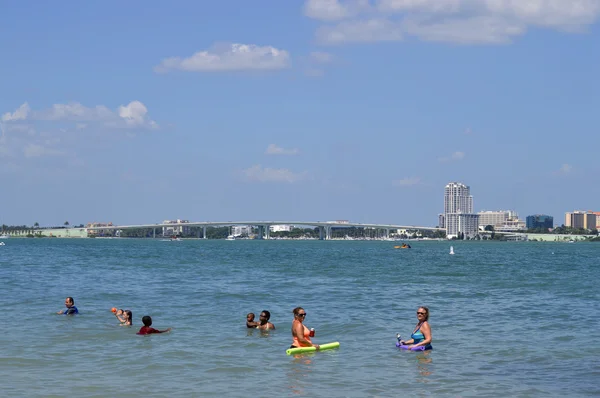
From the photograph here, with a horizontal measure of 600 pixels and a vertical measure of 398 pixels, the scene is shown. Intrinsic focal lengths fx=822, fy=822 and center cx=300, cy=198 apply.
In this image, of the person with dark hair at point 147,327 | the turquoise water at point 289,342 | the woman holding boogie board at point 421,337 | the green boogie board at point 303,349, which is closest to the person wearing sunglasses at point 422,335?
the woman holding boogie board at point 421,337

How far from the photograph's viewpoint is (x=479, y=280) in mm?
49875

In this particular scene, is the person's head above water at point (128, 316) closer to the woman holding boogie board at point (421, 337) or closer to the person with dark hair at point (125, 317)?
the person with dark hair at point (125, 317)

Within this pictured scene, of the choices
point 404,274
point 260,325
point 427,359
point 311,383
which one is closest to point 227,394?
point 311,383

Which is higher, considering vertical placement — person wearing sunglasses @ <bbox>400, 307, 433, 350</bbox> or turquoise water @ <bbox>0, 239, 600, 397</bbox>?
person wearing sunglasses @ <bbox>400, 307, 433, 350</bbox>

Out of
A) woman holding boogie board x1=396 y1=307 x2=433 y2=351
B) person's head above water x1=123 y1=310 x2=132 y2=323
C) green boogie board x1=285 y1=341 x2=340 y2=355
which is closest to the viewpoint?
green boogie board x1=285 y1=341 x2=340 y2=355

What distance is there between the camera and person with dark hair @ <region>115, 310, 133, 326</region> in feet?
81.2

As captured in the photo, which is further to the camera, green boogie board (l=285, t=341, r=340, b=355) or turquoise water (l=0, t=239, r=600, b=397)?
green boogie board (l=285, t=341, r=340, b=355)

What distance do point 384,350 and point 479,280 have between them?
30.5 m

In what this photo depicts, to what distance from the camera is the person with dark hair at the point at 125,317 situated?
81.2 ft

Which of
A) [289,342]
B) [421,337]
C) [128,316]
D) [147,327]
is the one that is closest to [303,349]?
[289,342]

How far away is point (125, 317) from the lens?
25.2m

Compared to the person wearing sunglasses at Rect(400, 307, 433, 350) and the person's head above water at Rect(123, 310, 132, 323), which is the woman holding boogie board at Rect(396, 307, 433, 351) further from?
the person's head above water at Rect(123, 310, 132, 323)

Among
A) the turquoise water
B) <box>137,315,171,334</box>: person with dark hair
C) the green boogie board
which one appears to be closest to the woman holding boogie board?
the turquoise water

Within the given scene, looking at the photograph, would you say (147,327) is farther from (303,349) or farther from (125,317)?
(303,349)
